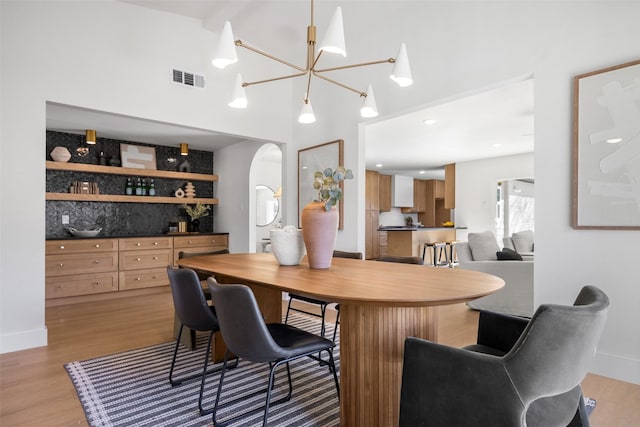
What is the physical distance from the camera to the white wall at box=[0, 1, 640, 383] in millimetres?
2352

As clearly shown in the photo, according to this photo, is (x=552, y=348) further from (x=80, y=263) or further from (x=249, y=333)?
(x=80, y=263)

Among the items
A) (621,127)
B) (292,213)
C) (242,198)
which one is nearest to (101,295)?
(242,198)

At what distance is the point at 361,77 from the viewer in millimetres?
3871

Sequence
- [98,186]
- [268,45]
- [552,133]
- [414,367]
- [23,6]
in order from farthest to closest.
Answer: [98,186] → [268,45] → [23,6] → [552,133] → [414,367]

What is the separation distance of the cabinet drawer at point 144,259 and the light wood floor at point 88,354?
505mm

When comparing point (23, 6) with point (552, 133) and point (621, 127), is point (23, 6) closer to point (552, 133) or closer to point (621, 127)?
point (552, 133)

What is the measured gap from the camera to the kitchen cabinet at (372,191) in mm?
9367

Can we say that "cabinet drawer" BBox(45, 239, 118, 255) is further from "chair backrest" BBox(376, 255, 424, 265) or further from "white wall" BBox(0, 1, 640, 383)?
"chair backrest" BBox(376, 255, 424, 265)

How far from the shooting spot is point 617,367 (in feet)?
7.55

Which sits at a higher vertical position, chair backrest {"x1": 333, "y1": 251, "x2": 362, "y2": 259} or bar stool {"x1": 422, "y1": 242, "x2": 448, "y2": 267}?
chair backrest {"x1": 333, "y1": 251, "x2": 362, "y2": 259}

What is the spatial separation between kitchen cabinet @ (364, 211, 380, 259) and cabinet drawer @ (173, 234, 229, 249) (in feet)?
13.7

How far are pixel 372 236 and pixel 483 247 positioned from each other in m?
5.12

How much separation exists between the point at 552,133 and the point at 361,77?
6.54ft

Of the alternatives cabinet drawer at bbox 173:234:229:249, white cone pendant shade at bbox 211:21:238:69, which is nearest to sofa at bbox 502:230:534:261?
cabinet drawer at bbox 173:234:229:249
